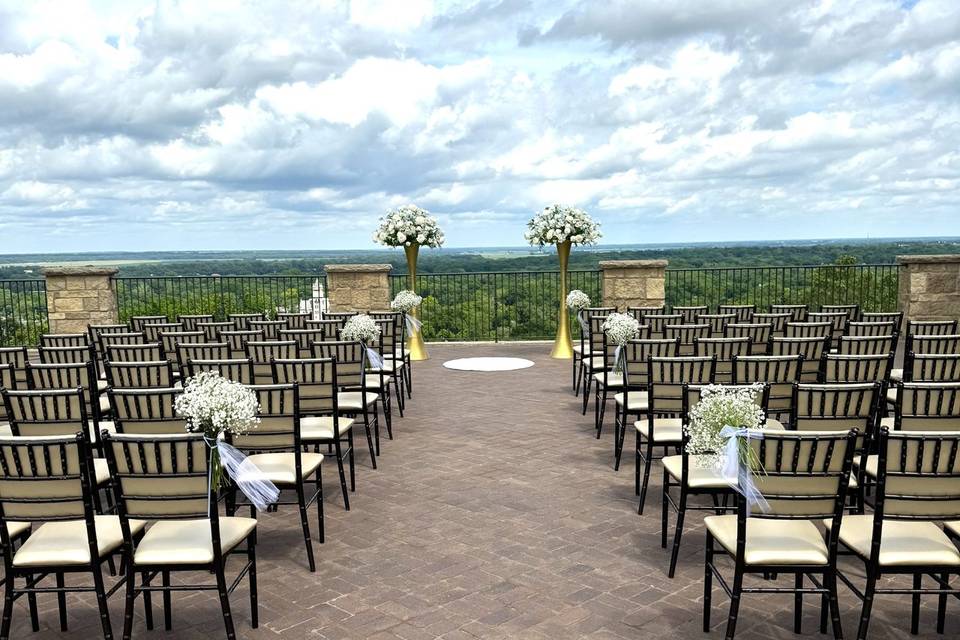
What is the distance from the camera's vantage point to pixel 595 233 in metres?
14.3

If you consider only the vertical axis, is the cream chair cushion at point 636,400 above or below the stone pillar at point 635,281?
below

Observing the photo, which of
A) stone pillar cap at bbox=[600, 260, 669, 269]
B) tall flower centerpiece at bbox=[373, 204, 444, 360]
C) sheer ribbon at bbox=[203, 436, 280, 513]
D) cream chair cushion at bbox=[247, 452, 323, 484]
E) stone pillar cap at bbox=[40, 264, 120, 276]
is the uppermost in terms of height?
tall flower centerpiece at bbox=[373, 204, 444, 360]

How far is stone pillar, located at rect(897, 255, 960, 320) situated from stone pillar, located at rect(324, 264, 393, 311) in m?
9.25

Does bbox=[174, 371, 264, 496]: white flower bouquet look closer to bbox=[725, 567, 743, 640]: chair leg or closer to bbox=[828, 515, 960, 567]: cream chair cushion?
bbox=[725, 567, 743, 640]: chair leg

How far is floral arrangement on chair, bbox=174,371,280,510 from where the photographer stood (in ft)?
13.6

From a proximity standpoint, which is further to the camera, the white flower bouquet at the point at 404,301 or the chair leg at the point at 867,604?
the white flower bouquet at the point at 404,301

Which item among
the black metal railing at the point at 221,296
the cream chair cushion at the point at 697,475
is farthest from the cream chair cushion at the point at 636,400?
the black metal railing at the point at 221,296

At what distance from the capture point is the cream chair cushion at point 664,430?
6.13m

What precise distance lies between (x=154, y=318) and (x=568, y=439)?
563 cm

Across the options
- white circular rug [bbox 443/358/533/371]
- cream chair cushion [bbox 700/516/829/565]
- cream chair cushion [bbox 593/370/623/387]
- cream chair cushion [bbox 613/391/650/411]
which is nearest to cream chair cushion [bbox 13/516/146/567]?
cream chair cushion [bbox 700/516/829/565]

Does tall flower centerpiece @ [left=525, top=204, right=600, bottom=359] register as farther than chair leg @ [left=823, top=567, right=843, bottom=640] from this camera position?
Yes

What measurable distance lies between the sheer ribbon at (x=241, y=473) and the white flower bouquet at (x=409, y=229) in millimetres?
9962

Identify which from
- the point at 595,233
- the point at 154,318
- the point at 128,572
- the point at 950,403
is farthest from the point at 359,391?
the point at 595,233

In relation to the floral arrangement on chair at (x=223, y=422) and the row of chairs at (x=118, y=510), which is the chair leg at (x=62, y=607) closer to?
the row of chairs at (x=118, y=510)
